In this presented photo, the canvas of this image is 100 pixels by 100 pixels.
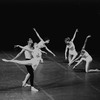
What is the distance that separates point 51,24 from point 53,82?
1810 centimetres

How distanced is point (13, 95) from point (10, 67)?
435 cm

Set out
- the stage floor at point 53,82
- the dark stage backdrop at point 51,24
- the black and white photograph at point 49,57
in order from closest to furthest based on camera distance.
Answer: the stage floor at point 53,82
the black and white photograph at point 49,57
the dark stage backdrop at point 51,24

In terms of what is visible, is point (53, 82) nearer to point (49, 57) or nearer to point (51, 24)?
point (49, 57)

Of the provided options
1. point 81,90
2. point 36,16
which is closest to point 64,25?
point 36,16

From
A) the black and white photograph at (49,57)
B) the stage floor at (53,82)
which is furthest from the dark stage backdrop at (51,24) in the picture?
the stage floor at (53,82)

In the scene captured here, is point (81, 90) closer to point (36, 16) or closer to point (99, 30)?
point (99, 30)

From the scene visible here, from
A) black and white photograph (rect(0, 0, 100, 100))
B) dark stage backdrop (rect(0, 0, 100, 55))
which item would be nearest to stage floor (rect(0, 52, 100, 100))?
black and white photograph (rect(0, 0, 100, 100))

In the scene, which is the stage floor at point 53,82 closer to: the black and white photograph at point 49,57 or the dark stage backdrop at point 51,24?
the black and white photograph at point 49,57

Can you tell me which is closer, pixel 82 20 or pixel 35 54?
pixel 35 54

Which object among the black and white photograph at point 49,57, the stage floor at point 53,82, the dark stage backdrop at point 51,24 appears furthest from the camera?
the dark stage backdrop at point 51,24

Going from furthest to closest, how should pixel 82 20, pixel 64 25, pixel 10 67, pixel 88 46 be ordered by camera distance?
pixel 82 20
pixel 64 25
pixel 88 46
pixel 10 67

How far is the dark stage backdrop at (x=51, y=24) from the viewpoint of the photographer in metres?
23.7

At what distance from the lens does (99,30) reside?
2922 cm

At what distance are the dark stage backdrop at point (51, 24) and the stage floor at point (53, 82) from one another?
15.0 feet
